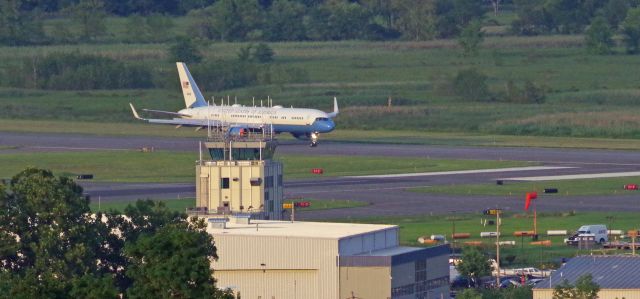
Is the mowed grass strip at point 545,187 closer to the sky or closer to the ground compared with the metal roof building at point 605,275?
closer to the sky

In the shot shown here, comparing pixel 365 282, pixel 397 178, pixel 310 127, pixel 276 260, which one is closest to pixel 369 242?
pixel 365 282

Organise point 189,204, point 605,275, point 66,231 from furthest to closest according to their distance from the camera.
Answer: point 189,204 → point 66,231 → point 605,275

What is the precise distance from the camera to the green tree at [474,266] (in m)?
82.5

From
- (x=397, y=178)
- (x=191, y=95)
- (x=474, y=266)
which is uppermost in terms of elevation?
(x=191, y=95)

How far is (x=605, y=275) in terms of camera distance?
2813 inches

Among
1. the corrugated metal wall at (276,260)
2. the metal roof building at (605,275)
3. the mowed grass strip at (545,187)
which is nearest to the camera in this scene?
the metal roof building at (605,275)

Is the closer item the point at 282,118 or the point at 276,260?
the point at 276,260

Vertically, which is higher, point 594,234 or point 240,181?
point 240,181

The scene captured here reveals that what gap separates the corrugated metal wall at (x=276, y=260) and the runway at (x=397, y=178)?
101ft

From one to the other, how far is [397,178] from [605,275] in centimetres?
6085

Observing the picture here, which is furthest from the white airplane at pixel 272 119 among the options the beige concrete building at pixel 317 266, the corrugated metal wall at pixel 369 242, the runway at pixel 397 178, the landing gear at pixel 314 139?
the beige concrete building at pixel 317 266

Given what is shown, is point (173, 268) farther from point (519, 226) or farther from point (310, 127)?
point (310, 127)

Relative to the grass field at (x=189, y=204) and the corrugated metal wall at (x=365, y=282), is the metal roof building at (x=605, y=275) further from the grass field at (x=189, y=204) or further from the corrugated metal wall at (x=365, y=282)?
the grass field at (x=189, y=204)

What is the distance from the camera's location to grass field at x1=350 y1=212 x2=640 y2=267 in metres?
91.7
